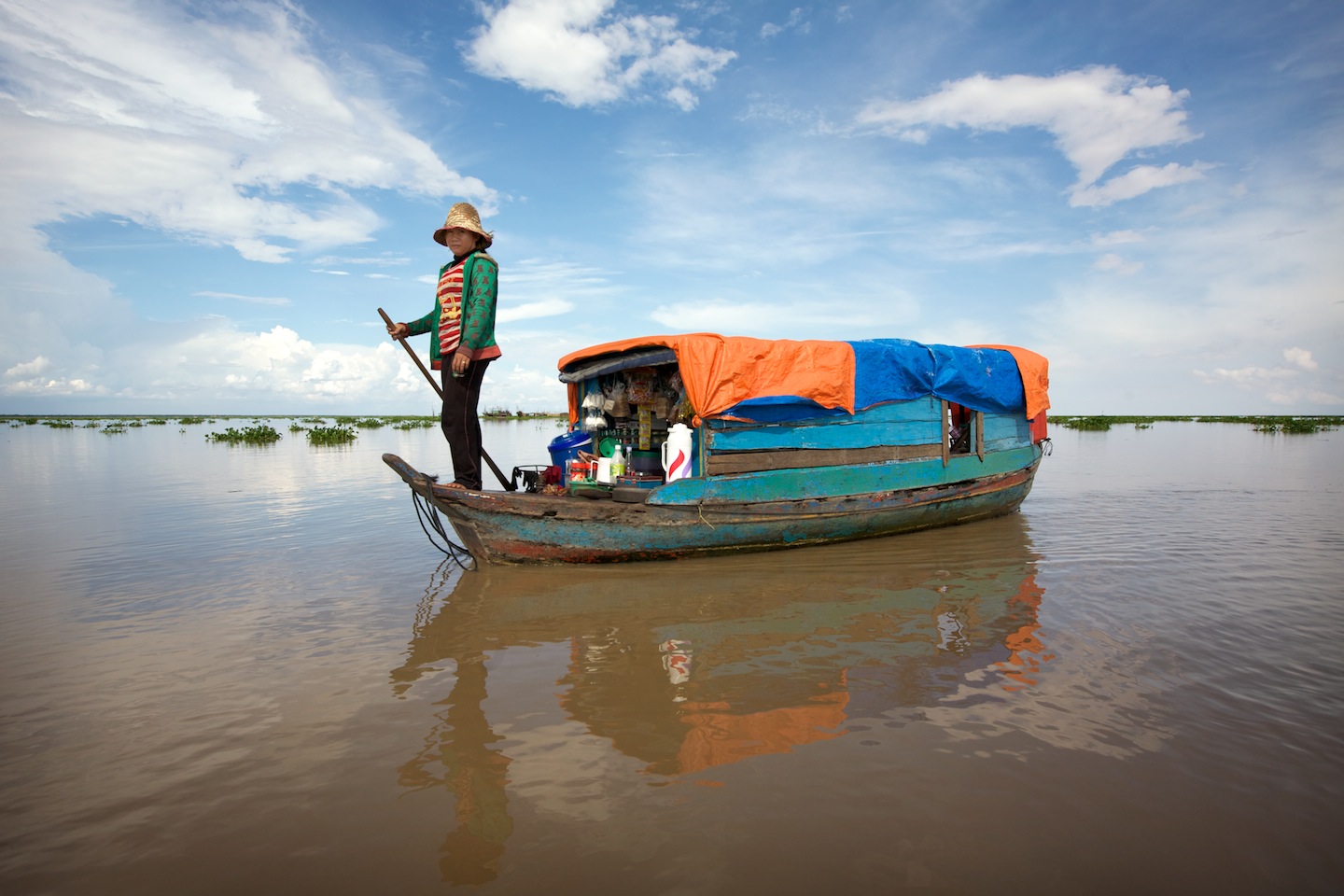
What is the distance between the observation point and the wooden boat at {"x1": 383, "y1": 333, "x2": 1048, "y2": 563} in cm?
599

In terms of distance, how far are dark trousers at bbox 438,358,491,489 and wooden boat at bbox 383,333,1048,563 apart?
38 cm

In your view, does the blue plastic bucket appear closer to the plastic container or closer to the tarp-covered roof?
the tarp-covered roof

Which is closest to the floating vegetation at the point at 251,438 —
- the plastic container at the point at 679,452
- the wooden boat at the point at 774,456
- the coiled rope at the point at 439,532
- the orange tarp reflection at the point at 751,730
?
the coiled rope at the point at 439,532

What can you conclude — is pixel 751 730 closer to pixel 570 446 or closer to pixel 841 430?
pixel 841 430

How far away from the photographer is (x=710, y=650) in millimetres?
4164

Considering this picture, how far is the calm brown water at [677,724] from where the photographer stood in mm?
2232

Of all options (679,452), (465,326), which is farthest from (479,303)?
(679,452)

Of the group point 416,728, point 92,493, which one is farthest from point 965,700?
point 92,493

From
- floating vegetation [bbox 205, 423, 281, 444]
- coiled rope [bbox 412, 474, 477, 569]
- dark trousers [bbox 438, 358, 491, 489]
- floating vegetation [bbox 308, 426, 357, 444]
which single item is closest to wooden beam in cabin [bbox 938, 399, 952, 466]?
dark trousers [bbox 438, 358, 491, 489]

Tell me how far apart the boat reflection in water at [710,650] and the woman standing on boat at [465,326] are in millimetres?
1266

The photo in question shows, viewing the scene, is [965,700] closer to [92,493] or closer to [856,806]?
[856,806]

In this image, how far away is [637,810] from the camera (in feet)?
8.18

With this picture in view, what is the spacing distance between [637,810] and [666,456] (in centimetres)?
411

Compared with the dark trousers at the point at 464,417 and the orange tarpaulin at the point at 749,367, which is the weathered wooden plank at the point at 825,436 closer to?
the orange tarpaulin at the point at 749,367
